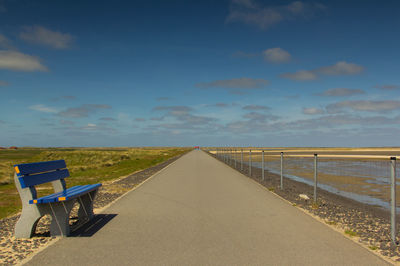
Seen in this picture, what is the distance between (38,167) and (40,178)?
0.22m

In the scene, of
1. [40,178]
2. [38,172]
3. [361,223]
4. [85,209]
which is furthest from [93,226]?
[361,223]

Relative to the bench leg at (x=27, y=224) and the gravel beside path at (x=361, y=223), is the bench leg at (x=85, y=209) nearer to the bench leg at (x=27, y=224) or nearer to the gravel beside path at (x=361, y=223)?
the bench leg at (x=27, y=224)

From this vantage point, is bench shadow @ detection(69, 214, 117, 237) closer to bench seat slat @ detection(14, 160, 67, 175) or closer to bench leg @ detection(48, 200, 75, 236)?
bench leg @ detection(48, 200, 75, 236)

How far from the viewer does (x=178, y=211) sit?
802cm

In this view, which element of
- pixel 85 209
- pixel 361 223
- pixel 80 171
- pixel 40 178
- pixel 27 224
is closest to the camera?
pixel 27 224

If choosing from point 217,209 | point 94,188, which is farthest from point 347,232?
point 94,188

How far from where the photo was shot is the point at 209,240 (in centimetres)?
554

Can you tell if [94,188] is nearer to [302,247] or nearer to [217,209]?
[217,209]

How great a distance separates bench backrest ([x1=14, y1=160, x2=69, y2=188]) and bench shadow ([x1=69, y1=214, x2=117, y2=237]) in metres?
1.13

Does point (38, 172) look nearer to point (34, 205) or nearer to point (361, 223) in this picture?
point (34, 205)

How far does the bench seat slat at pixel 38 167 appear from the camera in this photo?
572cm

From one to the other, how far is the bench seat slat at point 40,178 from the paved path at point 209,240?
1173mm

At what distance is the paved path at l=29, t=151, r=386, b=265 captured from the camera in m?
4.60

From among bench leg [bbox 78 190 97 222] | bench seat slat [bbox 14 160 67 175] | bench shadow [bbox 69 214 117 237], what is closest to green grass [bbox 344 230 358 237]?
bench shadow [bbox 69 214 117 237]
